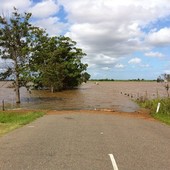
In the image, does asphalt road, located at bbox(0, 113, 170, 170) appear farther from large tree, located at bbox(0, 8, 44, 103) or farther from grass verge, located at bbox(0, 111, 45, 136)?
large tree, located at bbox(0, 8, 44, 103)

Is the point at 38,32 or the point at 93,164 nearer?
the point at 93,164

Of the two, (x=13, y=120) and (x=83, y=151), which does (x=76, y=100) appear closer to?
(x=13, y=120)

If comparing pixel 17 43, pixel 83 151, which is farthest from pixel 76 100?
pixel 83 151

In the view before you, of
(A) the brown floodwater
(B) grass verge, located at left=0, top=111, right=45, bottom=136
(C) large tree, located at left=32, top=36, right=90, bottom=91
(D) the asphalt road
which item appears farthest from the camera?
(C) large tree, located at left=32, top=36, right=90, bottom=91

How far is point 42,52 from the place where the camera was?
43.6 meters

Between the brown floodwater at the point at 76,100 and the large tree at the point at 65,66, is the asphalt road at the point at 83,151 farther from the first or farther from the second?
the large tree at the point at 65,66

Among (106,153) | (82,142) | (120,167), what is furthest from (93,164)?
(82,142)

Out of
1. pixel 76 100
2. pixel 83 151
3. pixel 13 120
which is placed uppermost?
pixel 83 151

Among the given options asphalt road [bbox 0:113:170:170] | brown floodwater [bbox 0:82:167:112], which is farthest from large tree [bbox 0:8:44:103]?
asphalt road [bbox 0:113:170:170]

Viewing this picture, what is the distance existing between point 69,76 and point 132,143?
67332 millimetres

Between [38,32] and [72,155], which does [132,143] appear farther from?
[38,32]

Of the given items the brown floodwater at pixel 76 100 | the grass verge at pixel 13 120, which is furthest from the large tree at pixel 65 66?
the grass verge at pixel 13 120

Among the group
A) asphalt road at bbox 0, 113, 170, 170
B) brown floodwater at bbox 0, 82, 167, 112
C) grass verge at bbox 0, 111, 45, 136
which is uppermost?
asphalt road at bbox 0, 113, 170, 170

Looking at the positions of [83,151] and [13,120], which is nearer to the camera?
[83,151]
